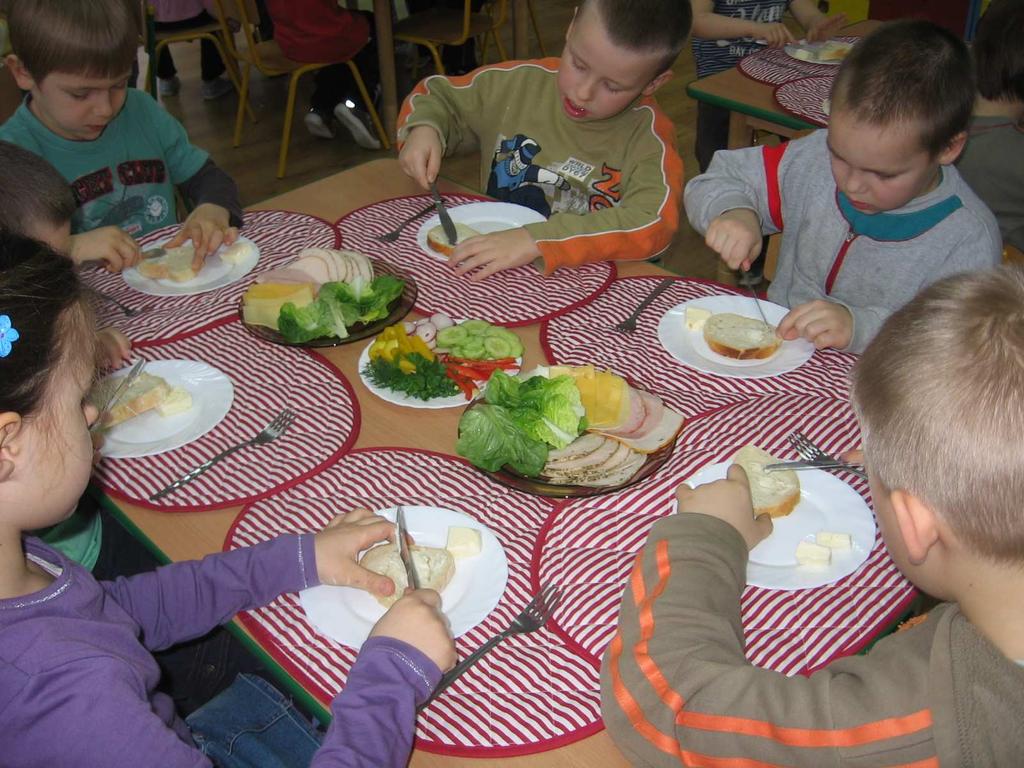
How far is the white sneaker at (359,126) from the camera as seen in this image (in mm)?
5227

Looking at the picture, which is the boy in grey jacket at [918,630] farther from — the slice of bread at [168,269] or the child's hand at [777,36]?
the child's hand at [777,36]

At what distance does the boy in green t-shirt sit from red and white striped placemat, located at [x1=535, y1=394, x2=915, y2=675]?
46.0 inches

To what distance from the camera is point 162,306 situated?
186 cm

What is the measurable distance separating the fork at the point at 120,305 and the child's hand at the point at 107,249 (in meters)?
0.09

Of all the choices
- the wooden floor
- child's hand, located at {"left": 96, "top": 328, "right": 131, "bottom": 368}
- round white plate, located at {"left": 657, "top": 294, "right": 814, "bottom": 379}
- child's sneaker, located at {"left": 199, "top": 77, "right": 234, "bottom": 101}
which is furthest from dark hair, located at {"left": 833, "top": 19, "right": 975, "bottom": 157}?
child's sneaker, located at {"left": 199, "top": 77, "right": 234, "bottom": 101}

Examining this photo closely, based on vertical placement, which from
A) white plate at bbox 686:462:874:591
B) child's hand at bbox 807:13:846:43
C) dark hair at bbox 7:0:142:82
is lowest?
white plate at bbox 686:462:874:591

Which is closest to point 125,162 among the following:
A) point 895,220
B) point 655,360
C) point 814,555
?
point 655,360

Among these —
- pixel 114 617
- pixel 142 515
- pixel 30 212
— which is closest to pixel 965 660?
pixel 114 617

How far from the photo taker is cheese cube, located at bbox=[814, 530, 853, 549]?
1.23 m

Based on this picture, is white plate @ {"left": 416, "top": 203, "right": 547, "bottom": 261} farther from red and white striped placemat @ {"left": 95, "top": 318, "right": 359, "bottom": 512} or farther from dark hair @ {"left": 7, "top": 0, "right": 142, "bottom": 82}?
dark hair @ {"left": 7, "top": 0, "right": 142, "bottom": 82}

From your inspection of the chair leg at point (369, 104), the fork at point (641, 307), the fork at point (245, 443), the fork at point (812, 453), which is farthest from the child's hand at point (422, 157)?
the chair leg at point (369, 104)

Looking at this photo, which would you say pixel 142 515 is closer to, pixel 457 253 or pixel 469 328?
pixel 469 328

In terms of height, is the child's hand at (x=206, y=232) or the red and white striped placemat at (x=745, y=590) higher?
the child's hand at (x=206, y=232)

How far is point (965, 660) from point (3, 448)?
1058 mm
